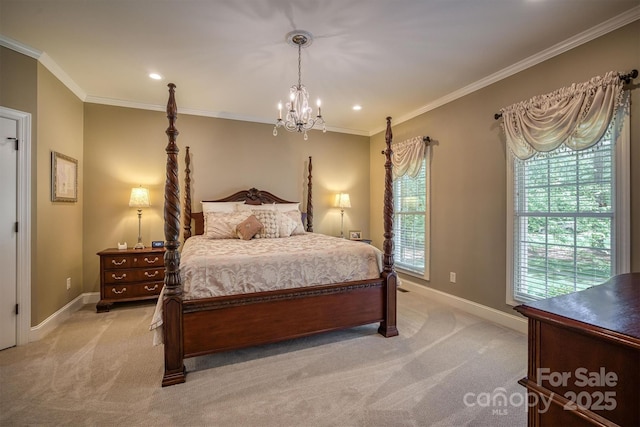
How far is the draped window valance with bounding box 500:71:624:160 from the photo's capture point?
2230mm

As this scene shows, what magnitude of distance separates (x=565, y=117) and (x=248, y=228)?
3395mm

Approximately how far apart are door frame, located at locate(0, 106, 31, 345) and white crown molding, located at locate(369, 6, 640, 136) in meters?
4.55

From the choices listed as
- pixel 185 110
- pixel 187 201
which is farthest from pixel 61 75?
pixel 187 201

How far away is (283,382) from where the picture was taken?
206 cm

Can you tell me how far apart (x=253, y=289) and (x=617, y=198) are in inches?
117

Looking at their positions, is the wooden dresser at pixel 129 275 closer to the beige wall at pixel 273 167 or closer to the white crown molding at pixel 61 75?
the beige wall at pixel 273 167

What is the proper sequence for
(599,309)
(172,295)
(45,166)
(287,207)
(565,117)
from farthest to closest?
(287,207), (45,166), (565,117), (172,295), (599,309)

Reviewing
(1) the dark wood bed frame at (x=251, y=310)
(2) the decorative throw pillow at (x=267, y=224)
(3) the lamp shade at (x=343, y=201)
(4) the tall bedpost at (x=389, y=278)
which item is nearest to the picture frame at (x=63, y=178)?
(1) the dark wood bed frame at (x=251, y=310)

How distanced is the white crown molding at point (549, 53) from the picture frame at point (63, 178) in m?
4.58

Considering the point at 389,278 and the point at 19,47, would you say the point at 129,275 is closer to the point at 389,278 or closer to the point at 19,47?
the point at 19,47

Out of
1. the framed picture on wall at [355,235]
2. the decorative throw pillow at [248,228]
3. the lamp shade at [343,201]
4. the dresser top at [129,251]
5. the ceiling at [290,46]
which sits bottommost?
the dresser top at [129,251]

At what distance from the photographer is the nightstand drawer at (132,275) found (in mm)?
3477

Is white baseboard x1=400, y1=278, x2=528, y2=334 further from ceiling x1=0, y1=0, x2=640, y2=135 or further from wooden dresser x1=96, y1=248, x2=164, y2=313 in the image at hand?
wooden dresser x1=96, y1=248, x2=164, y2=313

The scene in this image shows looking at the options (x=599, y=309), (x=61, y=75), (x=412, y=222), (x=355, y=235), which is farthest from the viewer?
(x=355, y=235)
